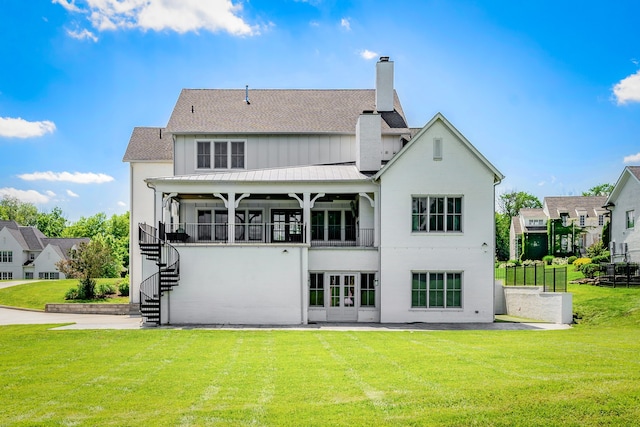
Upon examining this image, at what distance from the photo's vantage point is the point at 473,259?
2420cm

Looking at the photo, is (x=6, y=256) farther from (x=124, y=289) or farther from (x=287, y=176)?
(x=287, y=176)

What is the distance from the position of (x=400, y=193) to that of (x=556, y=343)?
1021 cm

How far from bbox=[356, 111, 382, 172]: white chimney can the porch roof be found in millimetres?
605

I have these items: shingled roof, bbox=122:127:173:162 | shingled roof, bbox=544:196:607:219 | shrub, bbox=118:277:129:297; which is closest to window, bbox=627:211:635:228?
shingled roof, bbox=544:196:607:219

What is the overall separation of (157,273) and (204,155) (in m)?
7.77

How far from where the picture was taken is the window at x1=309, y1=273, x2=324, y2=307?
24.5m

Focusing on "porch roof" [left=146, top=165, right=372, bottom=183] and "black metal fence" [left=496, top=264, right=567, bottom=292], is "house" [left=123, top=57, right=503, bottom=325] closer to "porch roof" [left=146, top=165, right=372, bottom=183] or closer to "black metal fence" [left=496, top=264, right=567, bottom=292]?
"porch roof" [left=146, top=165, right=372, bottom=183]

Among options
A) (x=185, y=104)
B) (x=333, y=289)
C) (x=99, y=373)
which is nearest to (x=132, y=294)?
(x=185, y=104)

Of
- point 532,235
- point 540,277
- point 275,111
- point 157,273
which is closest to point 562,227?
point 532,235

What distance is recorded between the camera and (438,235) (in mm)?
24172

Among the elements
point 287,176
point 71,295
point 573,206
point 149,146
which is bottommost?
point 71,295

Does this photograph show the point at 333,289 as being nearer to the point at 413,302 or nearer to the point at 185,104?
the point at 413,302

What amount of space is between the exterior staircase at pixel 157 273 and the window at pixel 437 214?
990 cm

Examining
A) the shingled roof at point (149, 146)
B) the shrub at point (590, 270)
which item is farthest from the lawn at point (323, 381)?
the shrub at point (590, 270)
